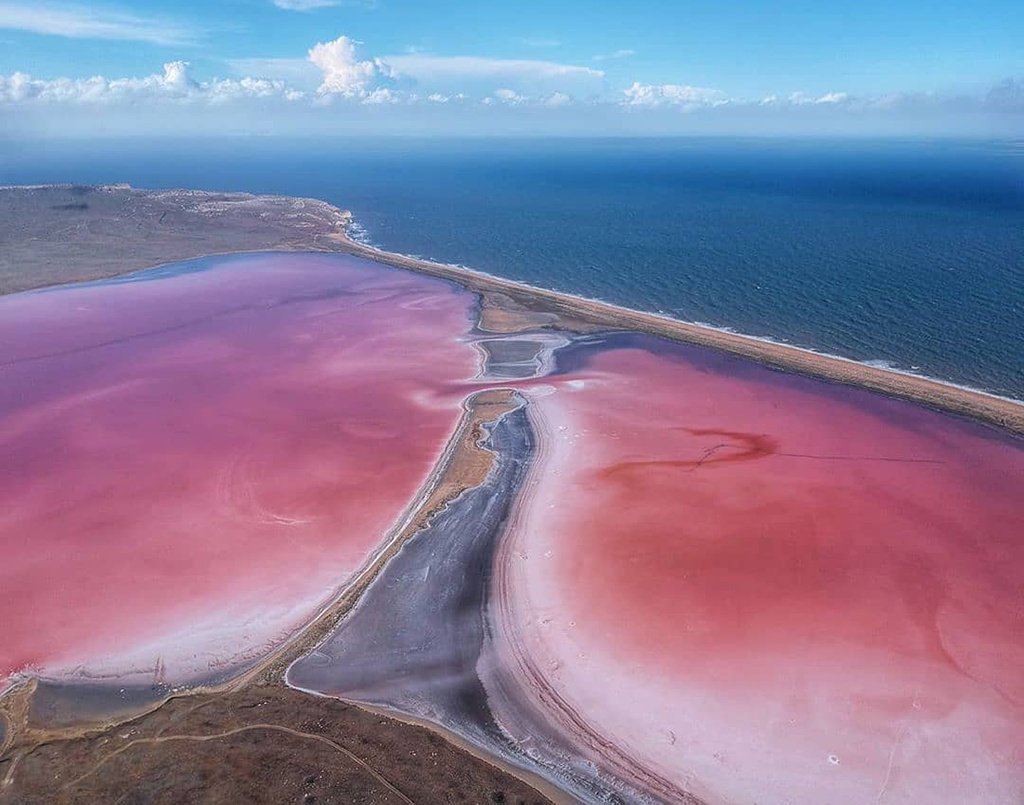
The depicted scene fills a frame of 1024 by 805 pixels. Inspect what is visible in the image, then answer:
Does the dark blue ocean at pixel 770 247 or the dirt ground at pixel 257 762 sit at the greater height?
the dark blue ocean at pixel 770 247

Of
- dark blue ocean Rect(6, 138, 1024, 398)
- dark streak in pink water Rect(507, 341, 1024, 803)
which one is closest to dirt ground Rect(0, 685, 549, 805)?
dark streak in pink water Rect(507, 341, 1024, 803)

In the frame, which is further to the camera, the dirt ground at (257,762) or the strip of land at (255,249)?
the strip of land at (255,249)

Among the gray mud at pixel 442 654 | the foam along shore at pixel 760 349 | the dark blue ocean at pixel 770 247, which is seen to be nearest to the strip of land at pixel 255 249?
the foam along shore at pixel 760 349

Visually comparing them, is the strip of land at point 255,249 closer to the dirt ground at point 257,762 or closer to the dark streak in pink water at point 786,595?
the dark streak in pink water at point 786,595

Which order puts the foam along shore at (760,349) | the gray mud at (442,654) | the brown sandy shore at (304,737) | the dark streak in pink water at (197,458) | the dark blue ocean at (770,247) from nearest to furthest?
the brown sandy shore at (304,737)
the gray mud at (442,654)
the dark streak in pink water at (197,458)
the foam along shore at (760,349)
the dark blue ocean at (770,247)

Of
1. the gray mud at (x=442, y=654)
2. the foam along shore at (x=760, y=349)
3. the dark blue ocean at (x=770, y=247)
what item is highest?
the dark blue ocean at (x=770, y=247)

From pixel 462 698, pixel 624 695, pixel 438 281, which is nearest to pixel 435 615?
pixel 462 698

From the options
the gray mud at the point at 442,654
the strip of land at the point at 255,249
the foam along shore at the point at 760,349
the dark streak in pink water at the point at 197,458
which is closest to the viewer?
the gray mud at the point at 442,654

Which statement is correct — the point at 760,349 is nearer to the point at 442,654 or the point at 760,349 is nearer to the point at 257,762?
the point at 442,654

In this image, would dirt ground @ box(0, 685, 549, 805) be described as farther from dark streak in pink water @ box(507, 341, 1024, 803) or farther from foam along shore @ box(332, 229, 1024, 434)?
foam along shore @ box(332, 229, 1024, 434)
